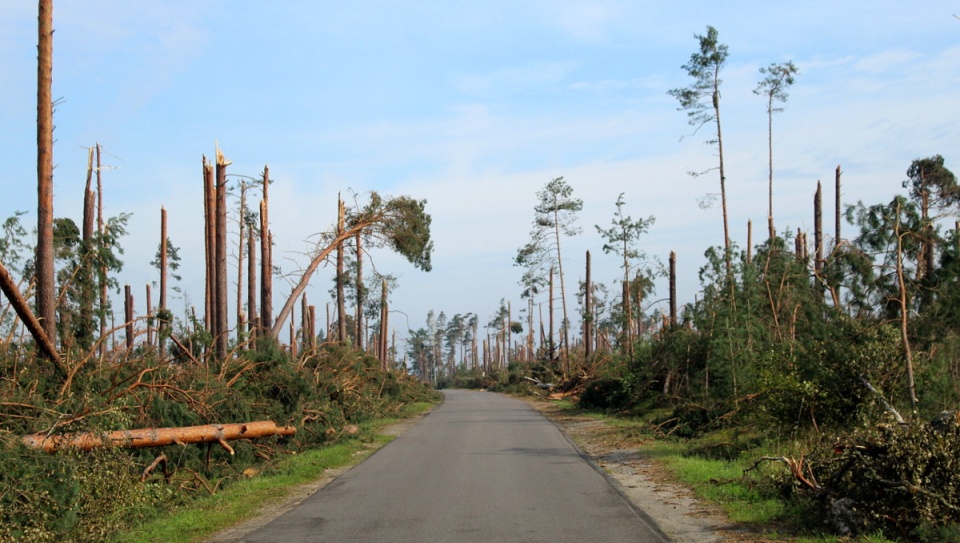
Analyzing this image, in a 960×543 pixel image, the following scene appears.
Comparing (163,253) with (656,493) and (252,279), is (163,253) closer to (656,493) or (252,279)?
(252,279)

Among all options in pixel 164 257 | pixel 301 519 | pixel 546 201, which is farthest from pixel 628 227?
pixel 301 519

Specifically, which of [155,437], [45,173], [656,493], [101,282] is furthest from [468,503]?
[101,282]

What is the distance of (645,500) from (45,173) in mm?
11322

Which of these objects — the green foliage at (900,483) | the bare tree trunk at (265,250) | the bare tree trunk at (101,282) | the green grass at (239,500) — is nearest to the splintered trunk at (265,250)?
the bare tree trunk at (265,250)

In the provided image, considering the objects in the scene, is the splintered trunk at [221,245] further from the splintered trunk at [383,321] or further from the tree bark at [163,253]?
the splintered trunk at [383,321]

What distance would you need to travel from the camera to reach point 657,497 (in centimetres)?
1125

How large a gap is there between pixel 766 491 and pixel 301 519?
5861 millimetres

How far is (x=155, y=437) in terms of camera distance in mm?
11273

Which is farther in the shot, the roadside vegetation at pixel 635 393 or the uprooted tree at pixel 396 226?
the uprooted tree at pixel 396 226

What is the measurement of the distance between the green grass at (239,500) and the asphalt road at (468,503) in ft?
2.04

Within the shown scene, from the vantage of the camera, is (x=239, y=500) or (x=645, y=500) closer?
(x=645, y=500)

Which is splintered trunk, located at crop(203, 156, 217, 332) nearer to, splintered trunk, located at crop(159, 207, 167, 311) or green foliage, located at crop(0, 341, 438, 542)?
green foliage, located at crop(0, 341, 438, 542)

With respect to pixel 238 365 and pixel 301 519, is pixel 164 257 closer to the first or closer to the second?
pixel 238 365

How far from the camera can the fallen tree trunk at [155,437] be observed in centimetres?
886
